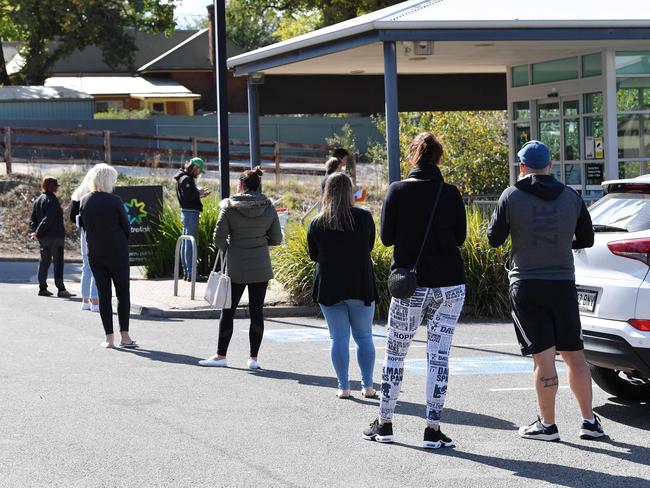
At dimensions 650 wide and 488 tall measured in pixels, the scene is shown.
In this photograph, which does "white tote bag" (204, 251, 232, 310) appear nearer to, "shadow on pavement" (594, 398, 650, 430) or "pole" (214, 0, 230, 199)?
"shadow on pavement" (594, 398, 650, 430)

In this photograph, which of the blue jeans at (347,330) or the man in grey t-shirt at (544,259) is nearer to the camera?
the man in grey t-shirt at (544,259)

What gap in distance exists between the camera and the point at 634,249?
7.53 m

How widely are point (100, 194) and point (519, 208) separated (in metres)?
5.64

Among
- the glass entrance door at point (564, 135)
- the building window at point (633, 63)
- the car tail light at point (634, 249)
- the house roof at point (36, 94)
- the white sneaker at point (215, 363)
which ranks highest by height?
the house roof at point (36, 94)

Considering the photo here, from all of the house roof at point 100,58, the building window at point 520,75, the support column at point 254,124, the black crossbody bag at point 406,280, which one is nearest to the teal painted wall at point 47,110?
the house roof at point 100,58

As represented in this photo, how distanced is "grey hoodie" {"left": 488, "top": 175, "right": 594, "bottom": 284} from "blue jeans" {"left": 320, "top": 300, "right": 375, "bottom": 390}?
1.74 m

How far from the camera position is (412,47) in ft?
53.1

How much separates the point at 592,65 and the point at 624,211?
34.2 feet

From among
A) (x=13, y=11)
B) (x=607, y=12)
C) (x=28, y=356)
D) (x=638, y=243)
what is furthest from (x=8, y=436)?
(x=13, y=11)

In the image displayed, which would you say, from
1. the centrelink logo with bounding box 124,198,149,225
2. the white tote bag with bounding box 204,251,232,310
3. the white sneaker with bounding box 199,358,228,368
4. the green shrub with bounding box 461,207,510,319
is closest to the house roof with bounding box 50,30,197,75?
the centrelink logo with bounding box 124,198,149,225

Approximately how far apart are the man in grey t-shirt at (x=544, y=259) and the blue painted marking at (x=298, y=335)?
16.7 ft

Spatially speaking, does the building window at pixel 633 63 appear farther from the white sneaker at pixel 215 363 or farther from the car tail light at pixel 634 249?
the car tail light at pixel 634 249

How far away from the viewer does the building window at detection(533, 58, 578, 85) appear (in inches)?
724

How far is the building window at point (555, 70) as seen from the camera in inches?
724
